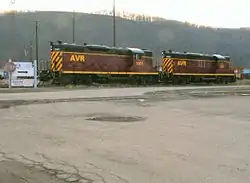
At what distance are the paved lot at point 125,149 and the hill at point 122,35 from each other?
12984 cm

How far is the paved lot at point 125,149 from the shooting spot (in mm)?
7148

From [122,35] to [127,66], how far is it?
366 feet

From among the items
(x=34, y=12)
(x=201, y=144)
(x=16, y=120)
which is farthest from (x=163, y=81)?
(x=34, y=12)

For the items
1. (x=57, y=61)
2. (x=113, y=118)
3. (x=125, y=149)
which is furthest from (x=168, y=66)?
(x=125, y=149)

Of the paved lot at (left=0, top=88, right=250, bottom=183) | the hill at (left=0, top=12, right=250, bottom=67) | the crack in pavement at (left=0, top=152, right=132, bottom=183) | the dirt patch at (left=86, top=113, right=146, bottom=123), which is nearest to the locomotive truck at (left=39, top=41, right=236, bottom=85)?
the dirt patch at (left=86, top=113, right=146, bottom=123)

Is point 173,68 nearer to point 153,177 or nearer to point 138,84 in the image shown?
point 138,84

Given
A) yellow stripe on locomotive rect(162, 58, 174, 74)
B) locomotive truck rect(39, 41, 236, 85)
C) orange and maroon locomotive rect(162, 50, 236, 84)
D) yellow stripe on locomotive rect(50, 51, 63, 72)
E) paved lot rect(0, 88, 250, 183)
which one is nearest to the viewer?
paved lot rect(0, 88, 250, 183)

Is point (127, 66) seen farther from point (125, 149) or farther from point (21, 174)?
point (21, 174)

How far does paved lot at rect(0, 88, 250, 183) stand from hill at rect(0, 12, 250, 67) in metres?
130

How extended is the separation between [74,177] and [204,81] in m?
52.5

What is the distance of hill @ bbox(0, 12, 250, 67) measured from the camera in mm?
146875

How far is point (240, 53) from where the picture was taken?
14975 cm

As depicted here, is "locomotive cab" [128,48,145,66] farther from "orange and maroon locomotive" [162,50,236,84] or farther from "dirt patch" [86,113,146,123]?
"dirt patch" [86,113,146,123]

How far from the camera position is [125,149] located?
9352mm
